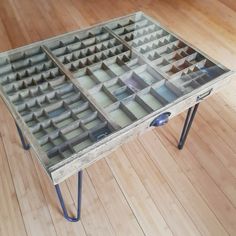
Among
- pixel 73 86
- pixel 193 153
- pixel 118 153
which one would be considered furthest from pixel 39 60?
pixel 193 153

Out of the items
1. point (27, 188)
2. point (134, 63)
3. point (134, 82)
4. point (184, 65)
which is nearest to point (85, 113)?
point (134, 82)

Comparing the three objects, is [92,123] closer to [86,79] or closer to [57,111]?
[57,111]

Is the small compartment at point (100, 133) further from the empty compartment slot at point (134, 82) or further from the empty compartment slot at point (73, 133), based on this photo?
the empty compartment slot at point (134, 82)

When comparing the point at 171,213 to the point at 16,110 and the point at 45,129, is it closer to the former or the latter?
the point at 45,129

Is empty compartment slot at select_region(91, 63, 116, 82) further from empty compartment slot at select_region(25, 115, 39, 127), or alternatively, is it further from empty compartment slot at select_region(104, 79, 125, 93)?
empty compartment slot at select_region(25, 115, 39, 127)

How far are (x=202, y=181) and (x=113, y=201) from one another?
54 centimetres

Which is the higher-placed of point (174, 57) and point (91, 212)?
point (174, 57)

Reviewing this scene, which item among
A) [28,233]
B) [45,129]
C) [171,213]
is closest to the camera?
[45,129]

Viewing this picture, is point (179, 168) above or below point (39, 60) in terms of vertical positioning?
below

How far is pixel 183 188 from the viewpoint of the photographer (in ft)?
5.02

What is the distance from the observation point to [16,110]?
3.53 feet

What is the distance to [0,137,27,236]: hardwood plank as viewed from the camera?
1.33 metres

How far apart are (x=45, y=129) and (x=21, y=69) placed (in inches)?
16.1

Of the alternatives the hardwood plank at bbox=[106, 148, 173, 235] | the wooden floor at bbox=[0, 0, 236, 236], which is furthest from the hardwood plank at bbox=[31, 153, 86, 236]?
the hardwood plank at bbox=[106, 148, 173, 235]
